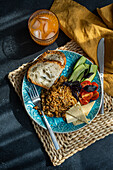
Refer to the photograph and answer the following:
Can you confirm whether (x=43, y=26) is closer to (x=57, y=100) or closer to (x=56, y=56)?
(x=56, y=56)

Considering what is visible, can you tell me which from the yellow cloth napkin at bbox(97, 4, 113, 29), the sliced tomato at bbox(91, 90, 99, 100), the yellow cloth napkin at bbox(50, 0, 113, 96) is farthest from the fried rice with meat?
the yellow cloth napkin at bbox(97, 4, 113, 29)

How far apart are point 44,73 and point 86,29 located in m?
0.72

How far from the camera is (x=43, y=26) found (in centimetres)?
255

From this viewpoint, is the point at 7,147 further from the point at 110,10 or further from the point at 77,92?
the point at 110,10

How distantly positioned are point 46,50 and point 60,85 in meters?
0.50

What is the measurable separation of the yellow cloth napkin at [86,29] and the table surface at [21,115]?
134 mm

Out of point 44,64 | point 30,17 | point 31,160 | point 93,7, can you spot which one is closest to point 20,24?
point 30,17

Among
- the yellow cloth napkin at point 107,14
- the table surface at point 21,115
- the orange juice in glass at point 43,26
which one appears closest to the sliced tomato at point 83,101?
the table surface at point 21,115

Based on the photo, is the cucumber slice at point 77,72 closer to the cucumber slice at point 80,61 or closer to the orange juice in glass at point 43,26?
the cucumber slice at point 80,61

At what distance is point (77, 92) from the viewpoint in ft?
7.98

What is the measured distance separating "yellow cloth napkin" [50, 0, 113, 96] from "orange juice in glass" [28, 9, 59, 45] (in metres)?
0.11

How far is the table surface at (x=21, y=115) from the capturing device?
258cm

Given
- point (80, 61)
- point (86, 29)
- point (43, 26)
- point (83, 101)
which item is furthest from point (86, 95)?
point (43, 26)

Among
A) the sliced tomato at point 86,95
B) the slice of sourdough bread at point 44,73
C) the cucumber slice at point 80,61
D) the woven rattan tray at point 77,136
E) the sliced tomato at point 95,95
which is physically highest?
the slice of sourdough bread at point 44,73
